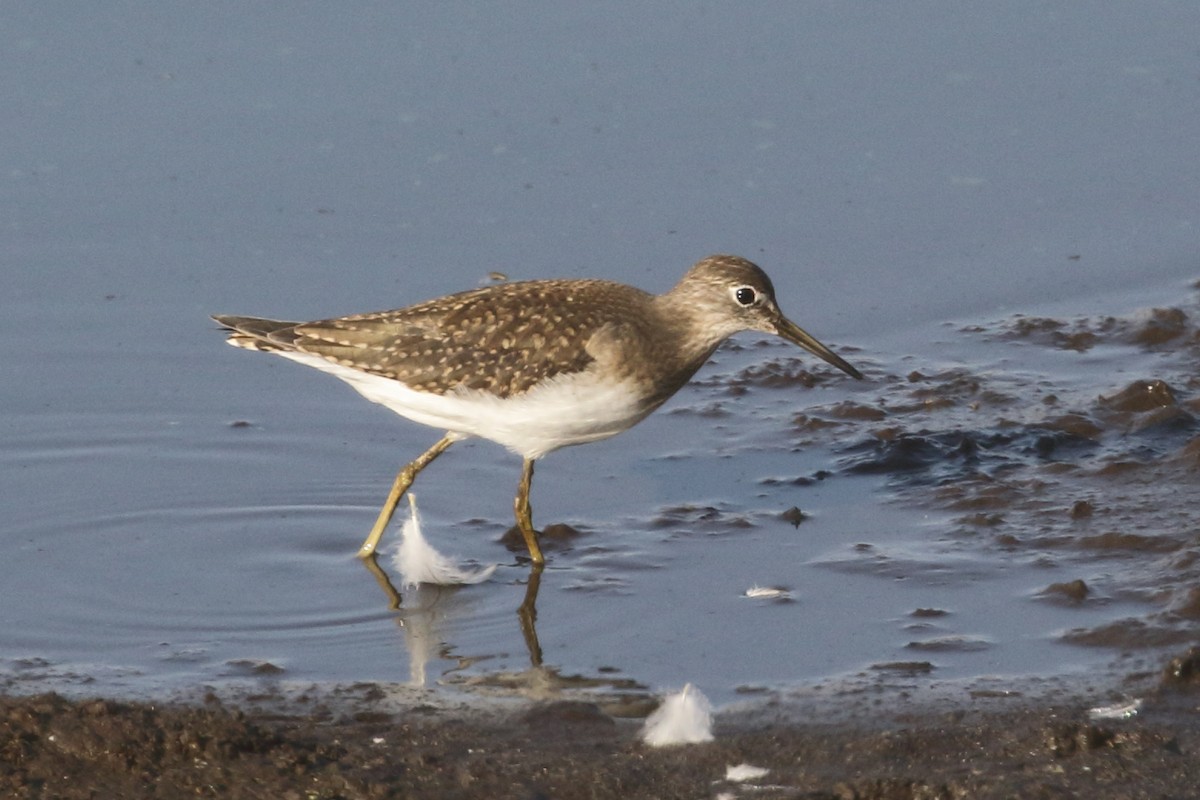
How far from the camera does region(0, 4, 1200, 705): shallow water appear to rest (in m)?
7.81

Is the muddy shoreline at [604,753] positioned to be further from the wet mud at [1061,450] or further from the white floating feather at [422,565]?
the white floating feather at [422,565]

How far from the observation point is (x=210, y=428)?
31.9 feet

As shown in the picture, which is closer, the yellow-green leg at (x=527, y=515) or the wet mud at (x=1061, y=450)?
the wet mud at (x=1061, y=450)

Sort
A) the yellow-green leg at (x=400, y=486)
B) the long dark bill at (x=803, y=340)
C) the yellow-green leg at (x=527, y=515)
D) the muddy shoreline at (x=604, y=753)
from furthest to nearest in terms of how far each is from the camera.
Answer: the long dark bill at (x=803, y=340), the yellow-green leg at (x=400, y=486), the yellow-green leg at (x=527, y=515), the muddy shoreline at (x=604, y=753)

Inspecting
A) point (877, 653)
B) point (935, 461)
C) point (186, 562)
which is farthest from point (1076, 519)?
point (186, 562)

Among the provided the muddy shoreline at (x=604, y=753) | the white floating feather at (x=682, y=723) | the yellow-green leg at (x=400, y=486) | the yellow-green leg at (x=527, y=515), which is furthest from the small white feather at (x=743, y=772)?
the yellow-green leg at (x=400, y=486)

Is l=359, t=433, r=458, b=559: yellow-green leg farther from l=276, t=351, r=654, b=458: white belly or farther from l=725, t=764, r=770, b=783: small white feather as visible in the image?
l=725, t=764, r=770, b=783: small white feather

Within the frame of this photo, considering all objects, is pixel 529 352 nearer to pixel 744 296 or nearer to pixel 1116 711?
pixel 744 296

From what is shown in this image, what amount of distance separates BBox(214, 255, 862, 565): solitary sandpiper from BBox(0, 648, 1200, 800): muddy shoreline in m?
1.85

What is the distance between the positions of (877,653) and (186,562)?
325cm

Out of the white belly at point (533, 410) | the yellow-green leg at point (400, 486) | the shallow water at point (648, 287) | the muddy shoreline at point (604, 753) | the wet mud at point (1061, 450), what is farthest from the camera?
the yellow-green leg at point (400, 486)

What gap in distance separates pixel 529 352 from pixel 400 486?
102 cm

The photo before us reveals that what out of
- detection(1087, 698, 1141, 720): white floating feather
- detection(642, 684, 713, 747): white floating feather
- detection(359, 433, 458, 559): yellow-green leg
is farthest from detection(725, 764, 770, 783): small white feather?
detection(359, 433, 458, 559): yellow-green leg

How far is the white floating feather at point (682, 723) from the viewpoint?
6.55 m
